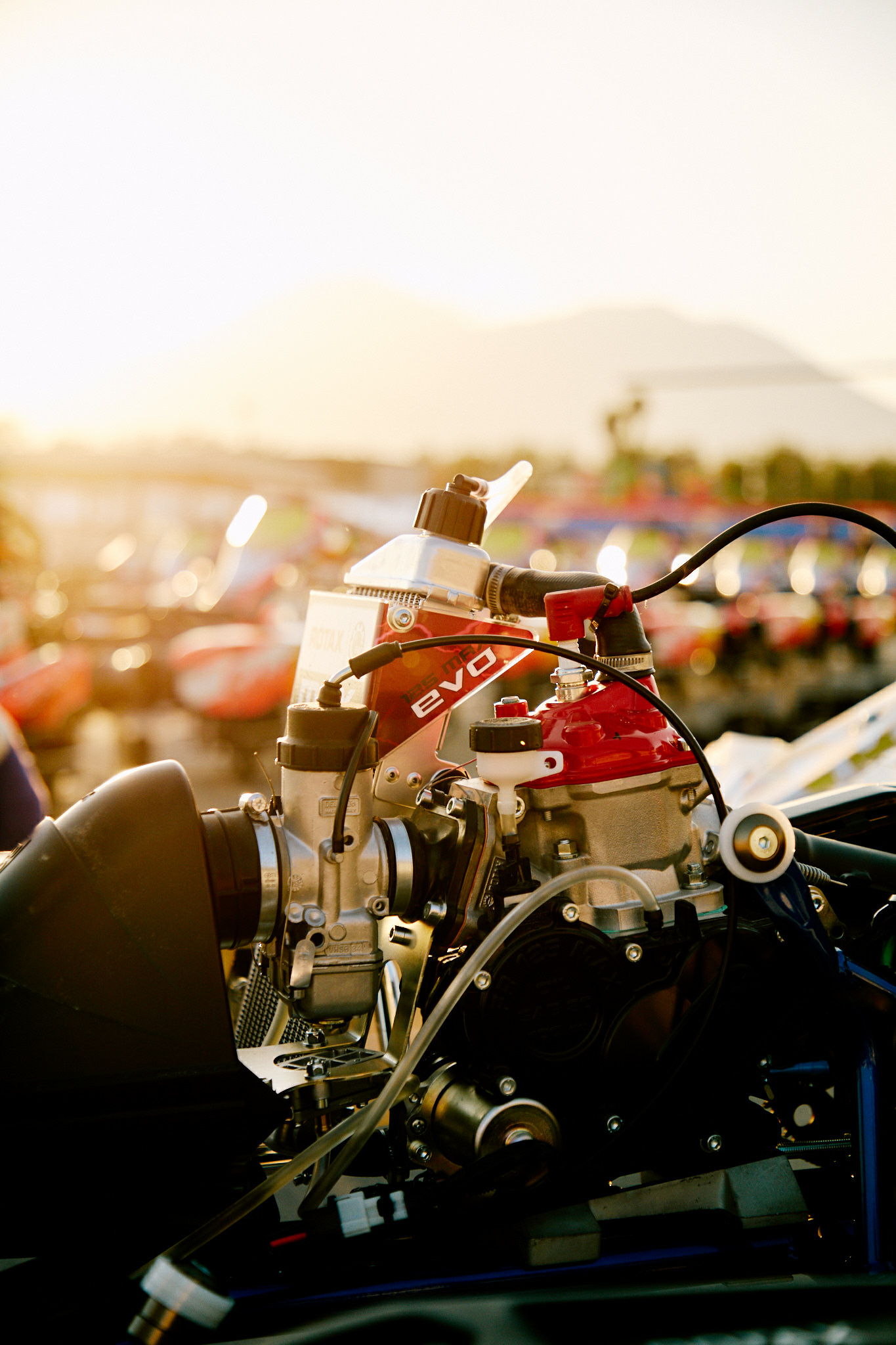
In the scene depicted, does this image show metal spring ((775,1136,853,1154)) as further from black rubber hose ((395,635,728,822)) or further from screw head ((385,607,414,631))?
screw head ((385,607,414,631))

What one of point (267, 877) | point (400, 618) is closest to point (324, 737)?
point (267, 877)

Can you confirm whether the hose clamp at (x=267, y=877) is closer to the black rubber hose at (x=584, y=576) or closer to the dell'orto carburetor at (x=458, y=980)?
the dell'orto carburetor at (x=458, y=980)

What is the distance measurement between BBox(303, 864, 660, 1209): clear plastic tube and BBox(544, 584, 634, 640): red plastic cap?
1.38ft

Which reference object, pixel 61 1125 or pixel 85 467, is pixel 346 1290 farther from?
pixel 85 467

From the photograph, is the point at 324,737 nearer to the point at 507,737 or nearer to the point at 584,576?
the point at 507,737

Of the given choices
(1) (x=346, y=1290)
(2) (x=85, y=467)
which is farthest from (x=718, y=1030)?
(2) (x=85, y=467)

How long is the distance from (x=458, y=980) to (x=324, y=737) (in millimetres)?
405

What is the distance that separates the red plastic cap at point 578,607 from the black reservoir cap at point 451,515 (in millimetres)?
203

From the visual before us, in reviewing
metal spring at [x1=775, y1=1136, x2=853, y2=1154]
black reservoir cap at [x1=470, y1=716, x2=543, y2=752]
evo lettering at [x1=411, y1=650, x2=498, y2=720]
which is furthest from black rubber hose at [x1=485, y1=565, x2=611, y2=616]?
metal spring at [x1=775, y1=1136, x2=853, y2=1154]

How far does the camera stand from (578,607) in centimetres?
181

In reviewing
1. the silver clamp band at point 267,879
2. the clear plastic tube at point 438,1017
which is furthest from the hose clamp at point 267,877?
the clear plastic tube at point 438,1017

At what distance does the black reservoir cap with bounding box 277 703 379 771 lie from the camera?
1604mm

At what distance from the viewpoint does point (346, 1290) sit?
5.05 feet

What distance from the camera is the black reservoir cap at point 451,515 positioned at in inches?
74.6
